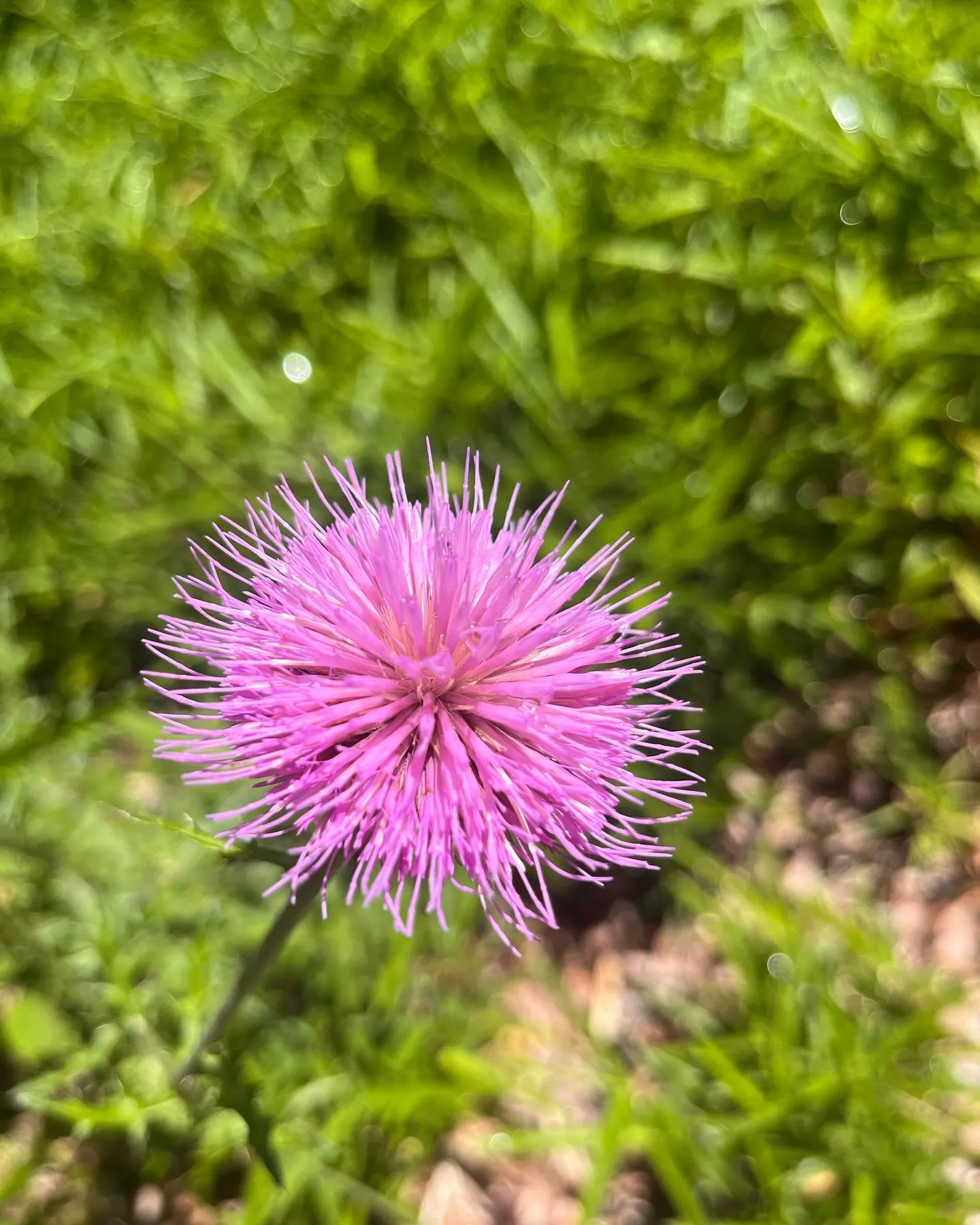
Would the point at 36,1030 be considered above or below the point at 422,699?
below

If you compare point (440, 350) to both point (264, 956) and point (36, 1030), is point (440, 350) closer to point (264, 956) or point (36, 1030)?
point (264, 956)

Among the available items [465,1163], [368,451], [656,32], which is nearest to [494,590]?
[368,451]

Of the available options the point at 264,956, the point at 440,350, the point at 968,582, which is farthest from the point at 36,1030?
the point at 968,582

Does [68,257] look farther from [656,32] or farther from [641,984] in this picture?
[641,984]

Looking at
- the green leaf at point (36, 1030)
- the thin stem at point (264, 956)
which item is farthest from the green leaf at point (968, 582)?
the green leaf at point (36, 1030)

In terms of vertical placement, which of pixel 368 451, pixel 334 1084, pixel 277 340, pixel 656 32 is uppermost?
pixel 656 32

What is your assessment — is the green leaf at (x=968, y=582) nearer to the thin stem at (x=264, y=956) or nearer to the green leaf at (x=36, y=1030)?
the thin stem at (x=264, y=956)
